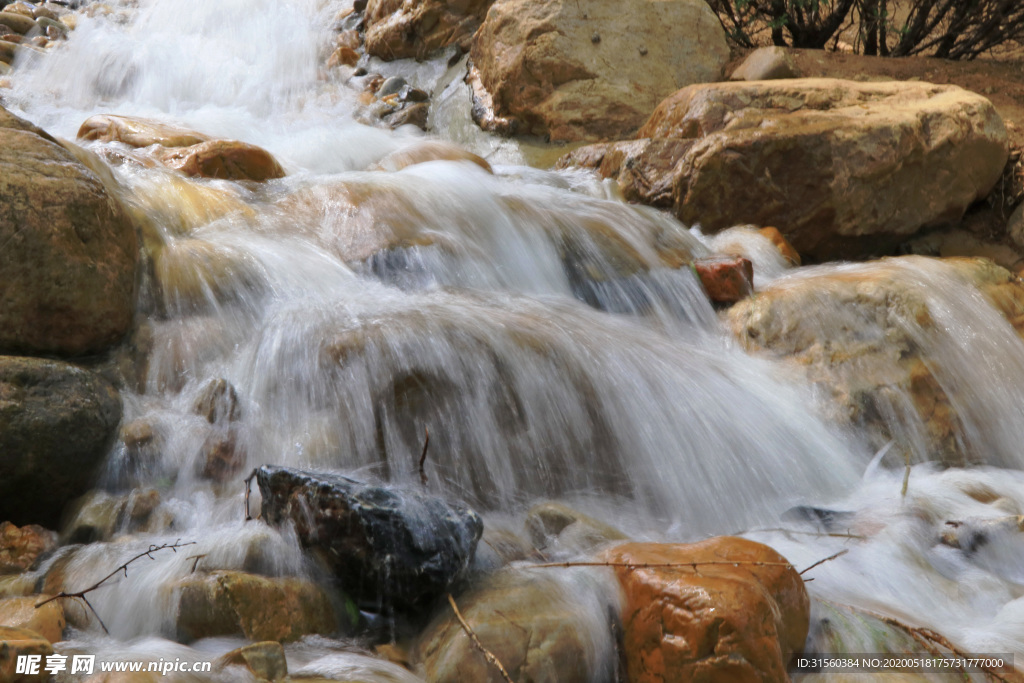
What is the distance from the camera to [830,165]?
17.4 feet

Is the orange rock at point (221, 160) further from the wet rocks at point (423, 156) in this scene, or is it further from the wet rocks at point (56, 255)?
the wet rocks at point (56, 255)

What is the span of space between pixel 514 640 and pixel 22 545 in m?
1.72

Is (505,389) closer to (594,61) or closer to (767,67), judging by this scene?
(594,61)

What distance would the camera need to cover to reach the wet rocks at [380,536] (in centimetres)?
220

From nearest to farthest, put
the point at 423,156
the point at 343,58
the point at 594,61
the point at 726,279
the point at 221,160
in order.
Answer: the point at 726,279
the point at 221,160
the point at 423,156
the point at 594,61
the point at 343,58

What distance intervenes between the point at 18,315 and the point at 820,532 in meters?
3.23

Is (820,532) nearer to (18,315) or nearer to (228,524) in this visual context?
(228,524)

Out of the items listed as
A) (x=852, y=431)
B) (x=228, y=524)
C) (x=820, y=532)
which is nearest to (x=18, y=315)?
(x=228, y=524)

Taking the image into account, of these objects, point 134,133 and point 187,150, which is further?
point 134,133

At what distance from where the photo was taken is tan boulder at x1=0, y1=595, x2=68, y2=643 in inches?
80.7

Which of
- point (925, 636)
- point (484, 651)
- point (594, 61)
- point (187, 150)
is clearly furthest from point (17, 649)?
point (594, 61)

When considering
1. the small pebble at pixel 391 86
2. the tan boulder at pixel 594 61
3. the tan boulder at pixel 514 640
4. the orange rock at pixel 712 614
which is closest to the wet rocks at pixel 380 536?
the tan boulder at pixel 514 640

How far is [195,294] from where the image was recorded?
3537 millimetres

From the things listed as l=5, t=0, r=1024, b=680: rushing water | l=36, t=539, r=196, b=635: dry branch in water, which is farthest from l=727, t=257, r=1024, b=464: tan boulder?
l=36, t=539, r=196, b=635: dry branch in water
